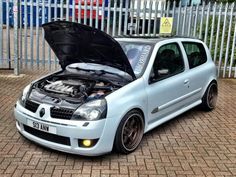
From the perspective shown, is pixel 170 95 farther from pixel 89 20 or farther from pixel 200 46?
pixel 89 20

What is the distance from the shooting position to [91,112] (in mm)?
4223

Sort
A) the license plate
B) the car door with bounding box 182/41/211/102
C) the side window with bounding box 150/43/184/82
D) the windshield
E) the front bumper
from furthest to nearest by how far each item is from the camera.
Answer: the car door with bounding box 182/41/211/102, the side window with bounding box 150/43/184/82, the windshield, the license plate, the front bumper

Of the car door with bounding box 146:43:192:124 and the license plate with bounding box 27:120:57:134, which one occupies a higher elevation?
the car door with bounding box 146:43:192:124

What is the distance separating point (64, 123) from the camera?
13.8ft

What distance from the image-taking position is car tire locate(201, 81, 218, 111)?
6579mm

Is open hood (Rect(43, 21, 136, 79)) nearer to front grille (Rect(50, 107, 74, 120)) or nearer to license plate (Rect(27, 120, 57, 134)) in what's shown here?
front grille (Rect(50, 107, 74, 120))

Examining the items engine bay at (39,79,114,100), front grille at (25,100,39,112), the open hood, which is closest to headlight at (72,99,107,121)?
engine bay at (39,79,114,100)

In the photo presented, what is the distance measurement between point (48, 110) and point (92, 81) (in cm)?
83

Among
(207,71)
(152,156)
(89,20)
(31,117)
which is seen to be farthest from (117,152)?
(89,20)

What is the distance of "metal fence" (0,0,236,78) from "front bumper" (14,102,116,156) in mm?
5547

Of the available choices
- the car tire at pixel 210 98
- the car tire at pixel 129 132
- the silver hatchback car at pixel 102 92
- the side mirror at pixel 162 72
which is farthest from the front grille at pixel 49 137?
the car tire at pixel 210 98

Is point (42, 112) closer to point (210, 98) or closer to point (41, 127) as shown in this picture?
point (41, 127)

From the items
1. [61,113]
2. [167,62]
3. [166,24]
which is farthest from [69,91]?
[166,24]

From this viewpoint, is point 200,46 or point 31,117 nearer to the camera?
point 31,117
